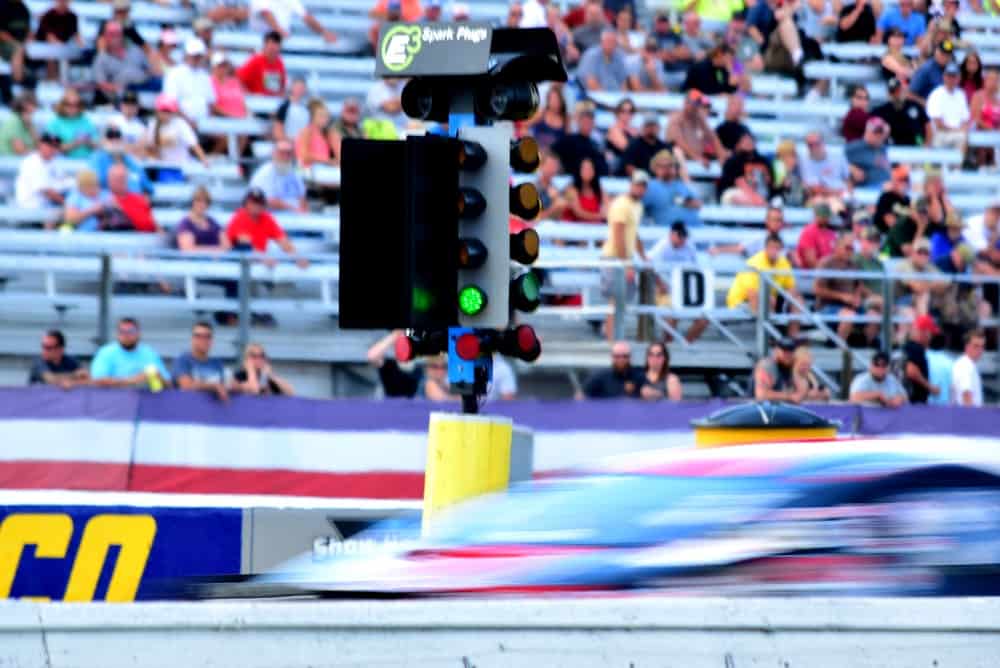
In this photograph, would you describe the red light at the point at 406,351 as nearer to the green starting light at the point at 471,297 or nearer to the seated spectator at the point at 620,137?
the green starting light at the point at 471,297

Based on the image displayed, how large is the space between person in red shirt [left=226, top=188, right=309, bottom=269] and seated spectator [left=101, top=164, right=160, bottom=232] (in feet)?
2.45

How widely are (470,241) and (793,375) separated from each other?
660cm

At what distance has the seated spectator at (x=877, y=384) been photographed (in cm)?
1658

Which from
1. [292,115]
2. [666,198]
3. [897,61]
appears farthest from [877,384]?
[897,61]

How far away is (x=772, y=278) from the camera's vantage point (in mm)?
17625

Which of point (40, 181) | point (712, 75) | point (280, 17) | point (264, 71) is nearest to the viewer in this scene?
point (40, 181)

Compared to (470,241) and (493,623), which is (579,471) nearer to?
(493,623)

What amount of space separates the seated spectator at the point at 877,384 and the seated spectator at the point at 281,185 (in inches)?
206

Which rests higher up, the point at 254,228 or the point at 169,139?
the point at 169,139

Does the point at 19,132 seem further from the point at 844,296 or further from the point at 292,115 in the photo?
the point at 844,296

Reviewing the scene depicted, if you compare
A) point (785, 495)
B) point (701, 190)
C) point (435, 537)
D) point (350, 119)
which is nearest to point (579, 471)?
point (435, 537)

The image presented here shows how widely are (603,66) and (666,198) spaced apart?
297 cm

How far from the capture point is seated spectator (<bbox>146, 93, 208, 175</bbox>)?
61.5 ft

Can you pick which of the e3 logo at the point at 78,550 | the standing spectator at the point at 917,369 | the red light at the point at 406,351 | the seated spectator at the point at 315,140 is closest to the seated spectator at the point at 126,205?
the seated spectator at the point at 315,140
